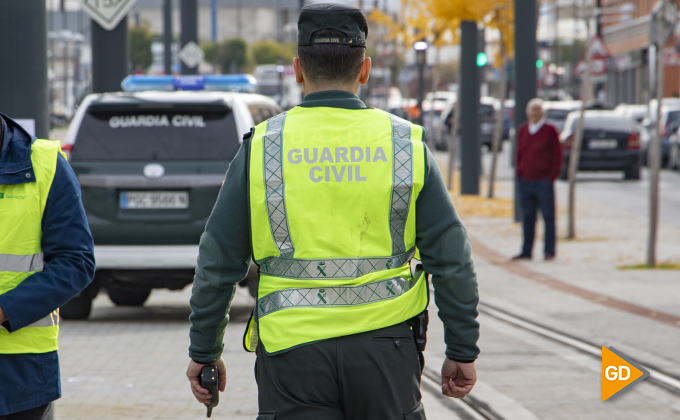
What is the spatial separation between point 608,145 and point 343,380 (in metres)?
24.7

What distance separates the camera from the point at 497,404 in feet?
20.3

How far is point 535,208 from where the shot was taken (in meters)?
13.2

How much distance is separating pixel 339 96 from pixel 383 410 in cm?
86

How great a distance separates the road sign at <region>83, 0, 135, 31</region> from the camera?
427 inches

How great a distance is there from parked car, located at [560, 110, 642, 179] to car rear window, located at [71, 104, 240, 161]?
18.2 m

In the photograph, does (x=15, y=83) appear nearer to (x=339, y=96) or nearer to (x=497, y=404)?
(x=339, y=96)

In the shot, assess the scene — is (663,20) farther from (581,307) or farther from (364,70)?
(364,70)

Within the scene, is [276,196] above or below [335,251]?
above

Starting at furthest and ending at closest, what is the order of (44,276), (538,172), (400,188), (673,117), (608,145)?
1. (673,117)
2. (608,145)
3. (538,172)
4. (44,276)
5. (400,188)

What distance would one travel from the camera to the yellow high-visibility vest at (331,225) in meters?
3.00

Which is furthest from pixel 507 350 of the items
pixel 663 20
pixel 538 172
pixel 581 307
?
pixel 663 20

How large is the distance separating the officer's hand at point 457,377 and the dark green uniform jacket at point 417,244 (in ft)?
0.09

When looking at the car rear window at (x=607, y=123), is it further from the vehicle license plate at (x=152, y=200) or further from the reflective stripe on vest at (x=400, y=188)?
the reflective stripe on vest at (x=400, y=188)

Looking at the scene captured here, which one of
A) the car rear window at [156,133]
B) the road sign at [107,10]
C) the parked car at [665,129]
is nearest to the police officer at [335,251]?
the car rear window at [156,133]
